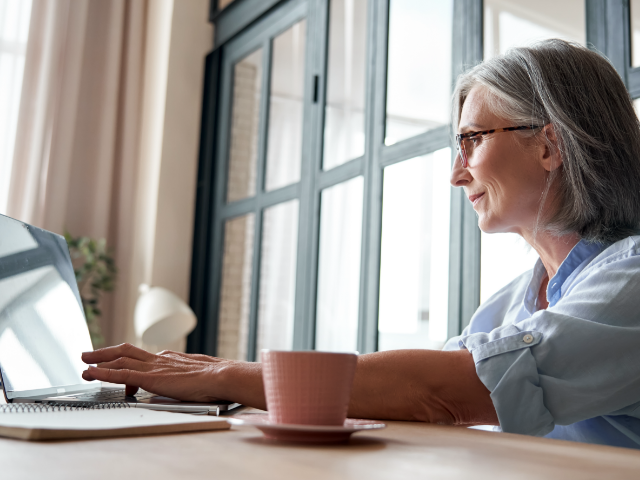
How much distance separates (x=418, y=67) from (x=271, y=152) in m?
1.04

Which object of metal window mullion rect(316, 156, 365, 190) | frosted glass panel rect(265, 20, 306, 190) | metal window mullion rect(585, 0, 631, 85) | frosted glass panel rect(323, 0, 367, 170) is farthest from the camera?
frosted glass panel rect(265, 20, 306, 190)

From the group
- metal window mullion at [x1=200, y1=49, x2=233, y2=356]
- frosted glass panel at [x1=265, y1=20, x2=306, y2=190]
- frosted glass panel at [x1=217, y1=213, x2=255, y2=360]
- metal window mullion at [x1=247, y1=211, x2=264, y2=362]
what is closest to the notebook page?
frosted glass panel at [x1=265, y1=20, x2=306, y2=190]

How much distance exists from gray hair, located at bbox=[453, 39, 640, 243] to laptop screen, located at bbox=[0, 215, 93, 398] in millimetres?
790

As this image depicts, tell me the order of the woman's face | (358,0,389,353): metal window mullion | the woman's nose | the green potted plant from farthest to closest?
the green potted plant
(358,0,389,353): metal window mullion
the woman's nose
the woman's face

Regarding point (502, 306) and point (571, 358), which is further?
Result: point (502, 306)

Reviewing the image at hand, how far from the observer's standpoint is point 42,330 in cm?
93

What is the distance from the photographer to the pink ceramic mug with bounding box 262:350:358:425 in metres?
0.51

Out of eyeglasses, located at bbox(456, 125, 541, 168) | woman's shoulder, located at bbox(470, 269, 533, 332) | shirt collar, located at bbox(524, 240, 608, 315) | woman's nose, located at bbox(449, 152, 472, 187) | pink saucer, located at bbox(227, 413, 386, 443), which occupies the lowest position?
pink saucer, located at bbox(227, 413, 386, 443)

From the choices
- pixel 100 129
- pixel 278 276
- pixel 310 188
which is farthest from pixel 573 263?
pixel 100 129

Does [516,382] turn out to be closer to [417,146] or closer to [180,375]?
[180,375]

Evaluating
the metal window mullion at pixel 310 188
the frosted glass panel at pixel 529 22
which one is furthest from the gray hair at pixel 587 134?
the metal window mullion at pixel 310 188

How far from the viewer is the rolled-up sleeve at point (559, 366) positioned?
0.72 meters

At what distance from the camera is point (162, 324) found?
9.54 ft

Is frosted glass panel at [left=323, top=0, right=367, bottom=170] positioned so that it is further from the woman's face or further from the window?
the woman's face
